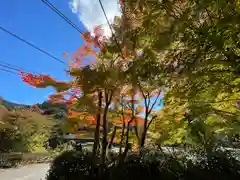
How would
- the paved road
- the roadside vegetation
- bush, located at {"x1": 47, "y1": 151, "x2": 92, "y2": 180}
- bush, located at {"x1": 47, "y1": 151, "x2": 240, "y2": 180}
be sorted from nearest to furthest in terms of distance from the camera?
the roadside vegetation, bush, located at {"x1": 47, "y1": 151, "x2": 240, "y2": 180}, bush, located at {"x1": 47, "y1": 151, "x2": 92, "y2": 180}, the paved road

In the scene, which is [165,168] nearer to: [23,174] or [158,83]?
[158,83]

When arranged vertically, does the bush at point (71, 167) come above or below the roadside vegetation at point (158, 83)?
below

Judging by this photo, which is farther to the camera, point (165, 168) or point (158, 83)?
point (165, 168)

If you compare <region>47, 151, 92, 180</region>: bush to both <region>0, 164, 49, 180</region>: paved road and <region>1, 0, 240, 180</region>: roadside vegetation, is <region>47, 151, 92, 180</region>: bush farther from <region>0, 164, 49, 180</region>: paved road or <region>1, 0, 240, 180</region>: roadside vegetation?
<region>0, 164, 49, 180</region>: paved road

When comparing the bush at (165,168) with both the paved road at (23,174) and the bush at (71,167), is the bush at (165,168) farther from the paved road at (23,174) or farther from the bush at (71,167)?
the paved road at (23,174)

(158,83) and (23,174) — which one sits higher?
(158,83)

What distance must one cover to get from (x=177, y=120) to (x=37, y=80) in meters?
4.53

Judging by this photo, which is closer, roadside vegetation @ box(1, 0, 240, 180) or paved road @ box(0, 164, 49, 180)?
roadside vegetation @ box(1, 0, 240, 180)

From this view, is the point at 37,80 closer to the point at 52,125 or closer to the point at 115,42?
the point at 115,42

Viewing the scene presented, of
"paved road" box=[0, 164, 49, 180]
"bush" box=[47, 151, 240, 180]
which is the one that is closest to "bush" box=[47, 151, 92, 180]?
"bush" box=[47, 151, 240, 180]

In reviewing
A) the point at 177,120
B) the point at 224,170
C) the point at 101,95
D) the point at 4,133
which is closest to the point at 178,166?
the point at 224,170

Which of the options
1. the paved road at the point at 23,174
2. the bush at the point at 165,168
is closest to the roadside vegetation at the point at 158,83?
the bush at the point at 165,168

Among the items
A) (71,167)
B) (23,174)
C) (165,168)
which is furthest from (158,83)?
(23,174)

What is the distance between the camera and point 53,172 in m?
8.62
